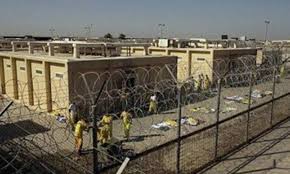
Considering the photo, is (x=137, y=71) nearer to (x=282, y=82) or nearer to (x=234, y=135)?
(x=234, y=135)

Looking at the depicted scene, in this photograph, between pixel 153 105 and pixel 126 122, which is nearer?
pixel 126 122

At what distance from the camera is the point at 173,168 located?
8016 millimetres

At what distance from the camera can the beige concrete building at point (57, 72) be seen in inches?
584

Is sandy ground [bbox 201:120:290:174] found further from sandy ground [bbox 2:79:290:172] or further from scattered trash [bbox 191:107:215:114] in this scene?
scattered trash [bbox 191:107:215:114]

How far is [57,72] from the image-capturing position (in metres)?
15.8

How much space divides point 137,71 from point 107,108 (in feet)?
11.5

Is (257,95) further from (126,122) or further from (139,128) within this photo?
(126,122)

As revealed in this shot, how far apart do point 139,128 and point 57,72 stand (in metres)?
5.22

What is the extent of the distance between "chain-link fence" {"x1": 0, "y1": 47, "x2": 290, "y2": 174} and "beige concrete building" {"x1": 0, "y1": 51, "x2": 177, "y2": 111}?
0.12 metres

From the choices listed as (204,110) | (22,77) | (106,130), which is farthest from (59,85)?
(204,110)

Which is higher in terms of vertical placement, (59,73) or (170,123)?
(59,73)

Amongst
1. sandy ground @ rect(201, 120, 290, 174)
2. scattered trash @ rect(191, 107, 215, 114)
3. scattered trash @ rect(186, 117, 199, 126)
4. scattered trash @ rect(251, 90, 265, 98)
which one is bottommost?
scattered trash @ rect(191, 107, 215, 114)

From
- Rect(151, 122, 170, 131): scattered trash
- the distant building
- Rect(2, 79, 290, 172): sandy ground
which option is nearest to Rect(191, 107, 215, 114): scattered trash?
Rect(2, 79, 290, 172): sandy ground

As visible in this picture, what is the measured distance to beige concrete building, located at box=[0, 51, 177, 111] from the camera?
14829 mm
